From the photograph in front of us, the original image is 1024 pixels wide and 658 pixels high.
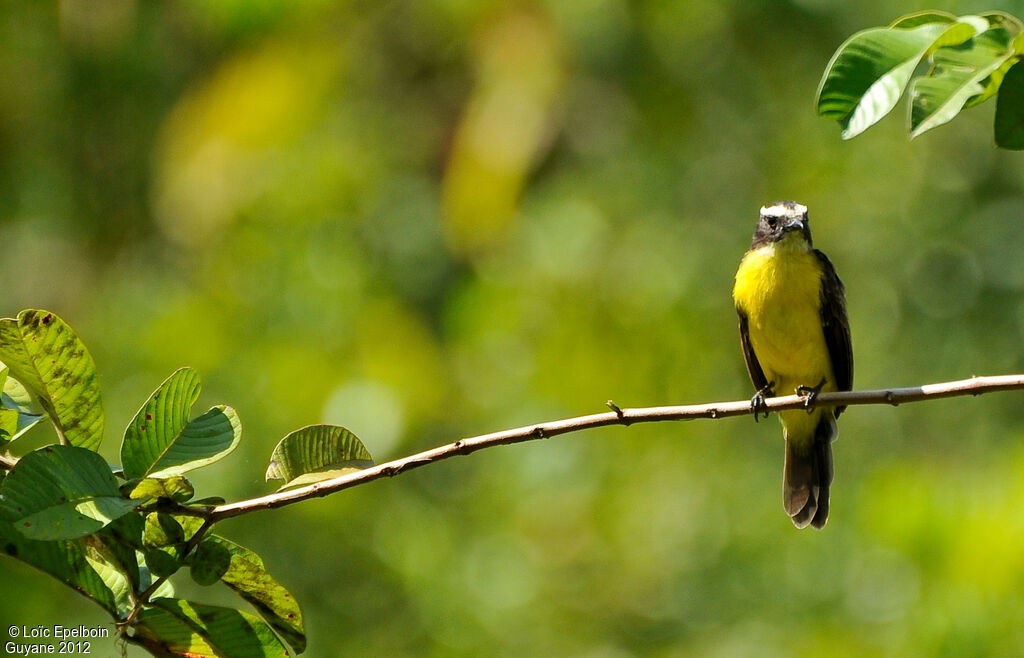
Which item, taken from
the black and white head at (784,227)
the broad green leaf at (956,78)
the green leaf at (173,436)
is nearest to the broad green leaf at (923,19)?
the broad green leaf at (956,78)

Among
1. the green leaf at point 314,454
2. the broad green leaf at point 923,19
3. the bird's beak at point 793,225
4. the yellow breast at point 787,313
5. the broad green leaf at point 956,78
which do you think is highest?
the bird's beak at point 793,225

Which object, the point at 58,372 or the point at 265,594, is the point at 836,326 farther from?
the point at 58,372

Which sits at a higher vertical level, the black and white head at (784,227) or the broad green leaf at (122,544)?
the black and white head at (784,227)

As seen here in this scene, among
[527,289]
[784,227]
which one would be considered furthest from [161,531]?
[527,289]

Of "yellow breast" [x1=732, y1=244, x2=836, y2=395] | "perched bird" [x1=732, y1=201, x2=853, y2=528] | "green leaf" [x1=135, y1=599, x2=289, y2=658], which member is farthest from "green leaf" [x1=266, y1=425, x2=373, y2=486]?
"yellow breast" [x1=732, y1=244, x2=836, y2=395]

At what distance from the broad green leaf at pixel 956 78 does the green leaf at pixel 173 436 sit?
4.52 ft

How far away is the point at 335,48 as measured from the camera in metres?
10.5

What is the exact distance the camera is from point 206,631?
6.74 ft

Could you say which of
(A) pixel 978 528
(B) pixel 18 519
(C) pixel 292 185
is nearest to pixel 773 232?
(A) pixel 978 528

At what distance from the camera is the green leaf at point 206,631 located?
2.02 m

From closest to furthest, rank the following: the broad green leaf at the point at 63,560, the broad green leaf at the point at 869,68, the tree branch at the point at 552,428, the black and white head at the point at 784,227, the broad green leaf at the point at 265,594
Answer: the broad green leaf at the point at 63,560 → the tree branch at the point at 552,428 → the broad green leaf at the point at 265,594 → the broad green leaf at the point at 869,68 → the black and white head at the point at 784,227

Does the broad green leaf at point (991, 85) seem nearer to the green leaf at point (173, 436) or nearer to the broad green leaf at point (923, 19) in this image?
the broad green leaf at point (923, 19)

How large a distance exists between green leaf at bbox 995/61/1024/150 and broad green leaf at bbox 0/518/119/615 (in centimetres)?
179

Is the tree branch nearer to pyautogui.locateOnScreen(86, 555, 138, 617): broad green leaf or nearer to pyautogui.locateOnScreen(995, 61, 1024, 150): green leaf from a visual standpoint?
pyautogui.locateOnScreen(86, 555, 138, 617): broad green leaf
